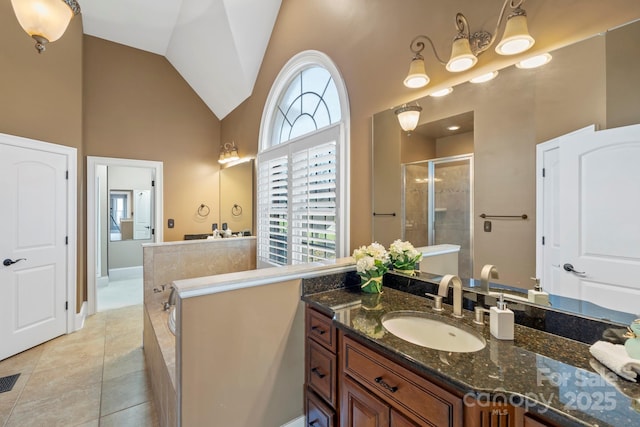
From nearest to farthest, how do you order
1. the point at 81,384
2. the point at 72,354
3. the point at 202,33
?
1. the point at 81,384
2. the point at 72,354
3. the point at 202,33

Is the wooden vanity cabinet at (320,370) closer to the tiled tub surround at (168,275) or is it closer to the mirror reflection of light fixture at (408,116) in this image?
the tiled tub surround at (168,275)

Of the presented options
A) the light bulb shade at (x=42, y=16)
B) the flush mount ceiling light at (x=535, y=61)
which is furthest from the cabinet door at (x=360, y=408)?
the light bulb shade at (x=42, y=16)

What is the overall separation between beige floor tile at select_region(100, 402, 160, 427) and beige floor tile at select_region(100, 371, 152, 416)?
0.19 ft

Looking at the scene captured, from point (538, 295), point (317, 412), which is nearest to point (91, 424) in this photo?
point (317, 412)

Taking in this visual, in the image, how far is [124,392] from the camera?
7.27 feet

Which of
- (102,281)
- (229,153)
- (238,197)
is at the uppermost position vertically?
(229,153)

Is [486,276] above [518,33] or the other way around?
the other way around

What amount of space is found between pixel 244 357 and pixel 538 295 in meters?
1.47

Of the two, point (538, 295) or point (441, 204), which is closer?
point (538, 295)

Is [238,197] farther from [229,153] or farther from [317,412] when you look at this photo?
[317,412]

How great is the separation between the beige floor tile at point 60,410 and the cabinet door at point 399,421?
6.86 ft

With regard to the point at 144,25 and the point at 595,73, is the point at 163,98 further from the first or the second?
the point at 595,73

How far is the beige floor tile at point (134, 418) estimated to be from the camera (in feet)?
6.19

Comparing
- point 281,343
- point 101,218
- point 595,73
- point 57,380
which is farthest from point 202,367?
point 101,218
